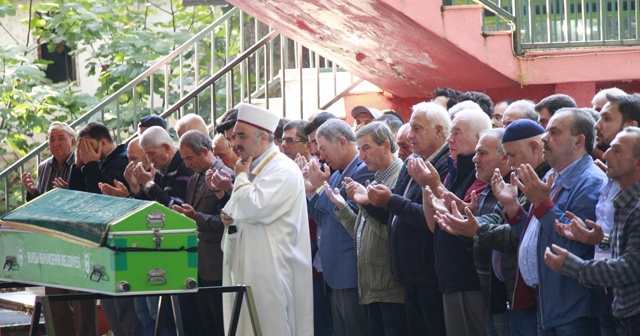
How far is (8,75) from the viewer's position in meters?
17.6

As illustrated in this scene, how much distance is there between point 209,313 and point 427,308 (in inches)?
99.1

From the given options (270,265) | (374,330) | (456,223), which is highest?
(456,223)

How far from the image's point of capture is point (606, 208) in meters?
6.32

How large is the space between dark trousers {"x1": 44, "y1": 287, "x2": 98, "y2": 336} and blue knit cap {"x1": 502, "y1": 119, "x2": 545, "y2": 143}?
199 inches

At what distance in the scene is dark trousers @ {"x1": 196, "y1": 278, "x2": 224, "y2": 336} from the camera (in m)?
9.66

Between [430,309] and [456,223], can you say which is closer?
[456,223]

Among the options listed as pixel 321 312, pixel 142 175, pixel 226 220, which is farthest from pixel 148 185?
pixel 321 312

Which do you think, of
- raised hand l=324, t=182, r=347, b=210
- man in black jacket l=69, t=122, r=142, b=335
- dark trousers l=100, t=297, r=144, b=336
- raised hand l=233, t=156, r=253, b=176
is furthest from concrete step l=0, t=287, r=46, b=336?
raised hand l=324, t=182, r=347, b=210

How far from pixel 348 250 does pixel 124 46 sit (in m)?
10.0

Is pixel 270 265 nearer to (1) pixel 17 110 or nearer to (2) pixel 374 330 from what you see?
(2) pixel 374 330

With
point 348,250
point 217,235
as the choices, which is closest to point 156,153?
point 217,235

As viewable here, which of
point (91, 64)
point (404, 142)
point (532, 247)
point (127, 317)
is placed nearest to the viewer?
point (532, 247)

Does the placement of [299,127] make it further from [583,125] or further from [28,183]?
[583,125]

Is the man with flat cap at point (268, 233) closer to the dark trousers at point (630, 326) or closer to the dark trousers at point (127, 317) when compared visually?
the dark trousers at point (127, 317)
